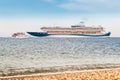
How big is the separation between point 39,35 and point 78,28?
19323mm

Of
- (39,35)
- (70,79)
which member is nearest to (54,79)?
(70,79)

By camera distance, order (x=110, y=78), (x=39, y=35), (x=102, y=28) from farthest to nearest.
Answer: (x=102, y=28)
(x=39, y=35)
(x=110, y=78)

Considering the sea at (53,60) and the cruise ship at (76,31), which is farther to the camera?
the cruise ship at (76,31)

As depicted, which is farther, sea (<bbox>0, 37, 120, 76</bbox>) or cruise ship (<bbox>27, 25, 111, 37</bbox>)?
cruise ship (<bbox>27, 25, 111, 37</bbox>)

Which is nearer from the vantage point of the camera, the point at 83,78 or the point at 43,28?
the point at 83,78

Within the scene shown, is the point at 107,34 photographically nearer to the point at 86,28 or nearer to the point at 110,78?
the point at 86,28

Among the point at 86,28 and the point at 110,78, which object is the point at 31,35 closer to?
the point at 86,28

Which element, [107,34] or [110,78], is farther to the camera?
[107,34]

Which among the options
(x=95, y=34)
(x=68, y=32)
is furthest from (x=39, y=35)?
(x=95, y=34)

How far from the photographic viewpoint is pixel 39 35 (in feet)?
449

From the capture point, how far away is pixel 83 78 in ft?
41.2

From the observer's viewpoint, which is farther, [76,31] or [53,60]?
[76,31]

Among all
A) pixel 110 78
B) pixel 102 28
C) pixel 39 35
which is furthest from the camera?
pixel 102 28

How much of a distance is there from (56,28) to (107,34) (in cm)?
2466
